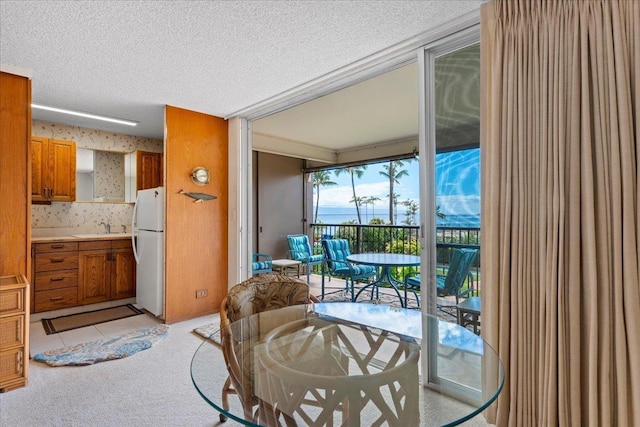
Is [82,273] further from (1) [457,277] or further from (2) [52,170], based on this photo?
(1) [457,277]

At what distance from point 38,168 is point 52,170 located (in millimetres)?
145

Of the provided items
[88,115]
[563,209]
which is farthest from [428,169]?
[88,115]

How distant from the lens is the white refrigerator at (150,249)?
385cm

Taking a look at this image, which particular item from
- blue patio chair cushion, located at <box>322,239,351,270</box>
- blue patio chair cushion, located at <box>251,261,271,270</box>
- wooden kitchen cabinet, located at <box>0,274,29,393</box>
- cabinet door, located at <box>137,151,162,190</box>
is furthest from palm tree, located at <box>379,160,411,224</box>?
wooden kitchen cabinet, located at <box>0,274,29,393</box>

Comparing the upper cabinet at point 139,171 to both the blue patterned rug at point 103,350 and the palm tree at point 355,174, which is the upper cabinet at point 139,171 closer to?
the blue patterned rug at point 103,350

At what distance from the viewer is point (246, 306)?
77.4 inches

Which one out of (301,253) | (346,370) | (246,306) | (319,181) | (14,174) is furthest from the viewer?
(319,181)

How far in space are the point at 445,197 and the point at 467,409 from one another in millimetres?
1434

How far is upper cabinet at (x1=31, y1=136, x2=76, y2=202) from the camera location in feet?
13.7

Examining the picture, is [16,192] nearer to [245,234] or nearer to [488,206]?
[245,234]

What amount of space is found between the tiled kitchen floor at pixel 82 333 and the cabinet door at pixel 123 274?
0.72 m

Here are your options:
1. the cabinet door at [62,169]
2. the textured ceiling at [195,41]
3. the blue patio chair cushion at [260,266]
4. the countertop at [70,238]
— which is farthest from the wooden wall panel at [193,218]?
the cabinet door at [62,169]

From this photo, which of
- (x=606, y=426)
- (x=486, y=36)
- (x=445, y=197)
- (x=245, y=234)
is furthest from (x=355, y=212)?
(x=606, y=426)

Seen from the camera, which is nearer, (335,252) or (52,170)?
(52,170)
